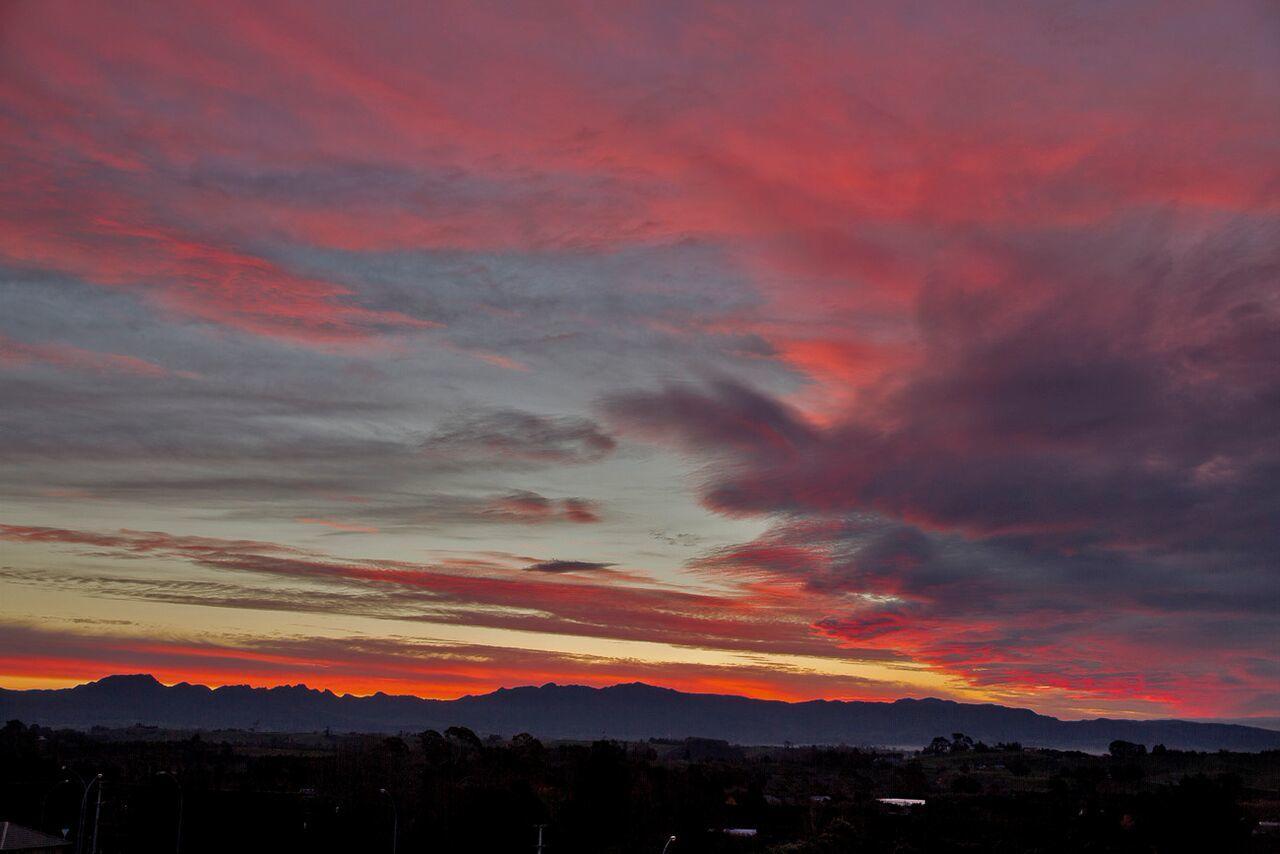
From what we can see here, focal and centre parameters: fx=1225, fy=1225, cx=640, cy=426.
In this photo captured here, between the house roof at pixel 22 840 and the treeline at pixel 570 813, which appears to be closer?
the house roof at pixel 22 840

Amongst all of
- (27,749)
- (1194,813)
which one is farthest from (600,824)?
(27,749)

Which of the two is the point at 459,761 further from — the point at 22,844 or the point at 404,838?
the point at 22,844

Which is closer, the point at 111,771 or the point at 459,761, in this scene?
the point at 111,771

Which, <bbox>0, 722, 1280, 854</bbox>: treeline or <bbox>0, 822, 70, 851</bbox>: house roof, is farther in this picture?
<bbox>0, 722, 1280, 854</bbox>: treeline

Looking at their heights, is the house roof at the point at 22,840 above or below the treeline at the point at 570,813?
above

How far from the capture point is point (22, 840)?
6719 centimetres

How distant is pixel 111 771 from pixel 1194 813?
409ft

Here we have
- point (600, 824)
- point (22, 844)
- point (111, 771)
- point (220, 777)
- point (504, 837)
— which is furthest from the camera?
point (220, 777)

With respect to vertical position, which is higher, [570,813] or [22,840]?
[22,840]

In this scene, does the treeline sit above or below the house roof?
below

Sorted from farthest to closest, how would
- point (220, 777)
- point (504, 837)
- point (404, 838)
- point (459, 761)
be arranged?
point (459, 761)
point (220, 777)
point (404, 838)
point (504, 837)

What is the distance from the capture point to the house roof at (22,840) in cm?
6588

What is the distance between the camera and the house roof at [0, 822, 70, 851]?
65875 millimetres

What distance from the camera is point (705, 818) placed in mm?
136250
